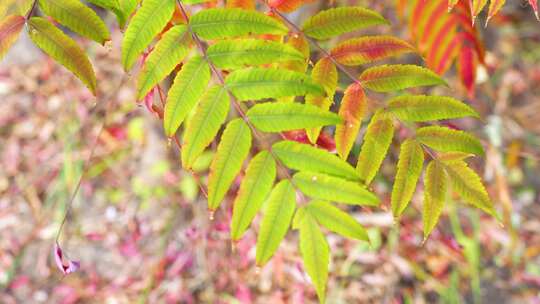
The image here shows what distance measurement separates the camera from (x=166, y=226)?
2.96 meters

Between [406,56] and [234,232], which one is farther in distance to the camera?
[406,56]

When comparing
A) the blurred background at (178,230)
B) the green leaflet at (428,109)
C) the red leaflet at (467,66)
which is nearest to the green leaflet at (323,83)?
the green leaflet at (428,109)

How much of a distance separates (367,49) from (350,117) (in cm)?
17

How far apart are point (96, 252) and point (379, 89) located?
7.40 feet

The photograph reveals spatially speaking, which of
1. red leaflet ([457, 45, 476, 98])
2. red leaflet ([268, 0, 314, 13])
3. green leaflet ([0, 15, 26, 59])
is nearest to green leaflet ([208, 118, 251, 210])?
red leaflet ([268, 0, 314, 13])

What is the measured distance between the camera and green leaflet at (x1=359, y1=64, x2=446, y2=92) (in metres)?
1.16

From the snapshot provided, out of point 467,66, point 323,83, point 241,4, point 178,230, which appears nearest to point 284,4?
point 241,4

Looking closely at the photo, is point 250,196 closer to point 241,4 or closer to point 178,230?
point 241,4

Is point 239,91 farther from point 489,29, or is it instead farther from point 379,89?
point 489,29

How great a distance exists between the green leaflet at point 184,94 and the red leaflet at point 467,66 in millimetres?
1323

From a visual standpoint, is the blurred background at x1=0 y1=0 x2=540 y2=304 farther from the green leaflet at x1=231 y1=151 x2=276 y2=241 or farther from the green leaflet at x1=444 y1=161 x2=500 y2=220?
the green leaflet at x1=231 y1=151 x2=276 y2=241

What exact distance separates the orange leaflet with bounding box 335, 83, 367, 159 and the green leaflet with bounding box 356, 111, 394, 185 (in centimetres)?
3

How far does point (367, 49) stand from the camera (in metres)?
1.23

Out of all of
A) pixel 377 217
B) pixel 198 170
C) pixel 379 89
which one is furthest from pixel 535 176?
pixel 379 89
